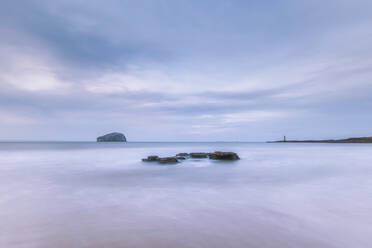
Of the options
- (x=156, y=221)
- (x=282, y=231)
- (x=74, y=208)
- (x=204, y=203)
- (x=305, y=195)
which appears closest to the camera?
(x=282, y=231)

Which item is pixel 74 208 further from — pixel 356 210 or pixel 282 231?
pixel 356 210

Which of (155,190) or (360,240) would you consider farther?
(155,190)

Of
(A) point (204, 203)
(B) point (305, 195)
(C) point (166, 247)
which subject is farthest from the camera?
(B) point (305, 195)

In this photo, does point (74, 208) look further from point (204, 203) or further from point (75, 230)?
point (204, 203)

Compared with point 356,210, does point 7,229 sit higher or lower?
higher

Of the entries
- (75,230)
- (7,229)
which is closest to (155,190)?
(75,230)

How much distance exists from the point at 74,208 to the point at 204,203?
4.91 metres

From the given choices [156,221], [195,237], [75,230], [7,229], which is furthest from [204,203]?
[7,229]

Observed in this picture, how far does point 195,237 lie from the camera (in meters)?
4.86

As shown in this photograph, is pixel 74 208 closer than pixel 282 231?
No

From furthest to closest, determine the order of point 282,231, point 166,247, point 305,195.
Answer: point 305,195
point 282,231
point 166,247

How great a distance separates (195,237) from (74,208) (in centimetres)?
489

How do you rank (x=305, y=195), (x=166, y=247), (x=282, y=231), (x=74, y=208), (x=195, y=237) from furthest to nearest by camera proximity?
(x=305, y=195), (x=74, y=208), (x=282, y=231), (x=195, y=237), (x=166, y=247)

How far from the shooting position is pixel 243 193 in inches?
380
